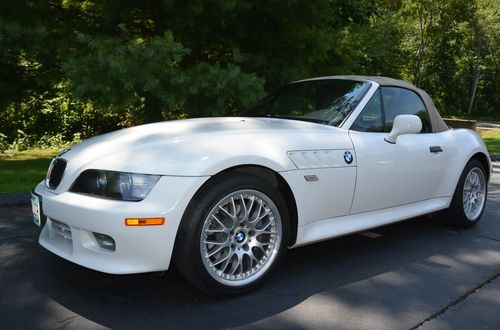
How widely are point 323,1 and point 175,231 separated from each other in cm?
620

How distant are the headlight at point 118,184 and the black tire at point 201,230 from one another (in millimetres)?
279

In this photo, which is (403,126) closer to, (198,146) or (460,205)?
(460,205)

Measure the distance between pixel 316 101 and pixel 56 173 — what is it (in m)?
2.18

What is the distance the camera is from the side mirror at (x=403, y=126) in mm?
3777

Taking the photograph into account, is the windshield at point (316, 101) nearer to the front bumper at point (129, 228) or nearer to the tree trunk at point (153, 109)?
the front bumper at point (129, 228)

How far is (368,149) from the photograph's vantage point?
3641mm

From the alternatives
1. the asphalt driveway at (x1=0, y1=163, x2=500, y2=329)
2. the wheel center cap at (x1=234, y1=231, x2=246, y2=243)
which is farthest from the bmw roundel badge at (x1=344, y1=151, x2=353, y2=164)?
the wheel center cap at (x1=234, y1=231, x2=246, y2=243)

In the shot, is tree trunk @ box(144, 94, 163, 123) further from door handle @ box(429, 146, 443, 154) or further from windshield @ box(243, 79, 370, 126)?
door handle @ box(429, 146, 443, 154)

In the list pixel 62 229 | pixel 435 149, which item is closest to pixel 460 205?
pixel 435 149

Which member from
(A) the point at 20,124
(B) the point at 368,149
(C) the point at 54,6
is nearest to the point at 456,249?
(B) the point at 368,149

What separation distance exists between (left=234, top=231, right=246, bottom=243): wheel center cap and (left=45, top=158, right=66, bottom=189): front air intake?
119cm

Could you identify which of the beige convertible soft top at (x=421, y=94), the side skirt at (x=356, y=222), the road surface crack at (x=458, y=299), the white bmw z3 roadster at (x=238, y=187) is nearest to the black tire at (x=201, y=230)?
the white bmw z3 roadster at (x=238, y=187)

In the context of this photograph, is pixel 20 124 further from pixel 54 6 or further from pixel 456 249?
pixel 456 249

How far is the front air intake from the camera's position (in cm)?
312
